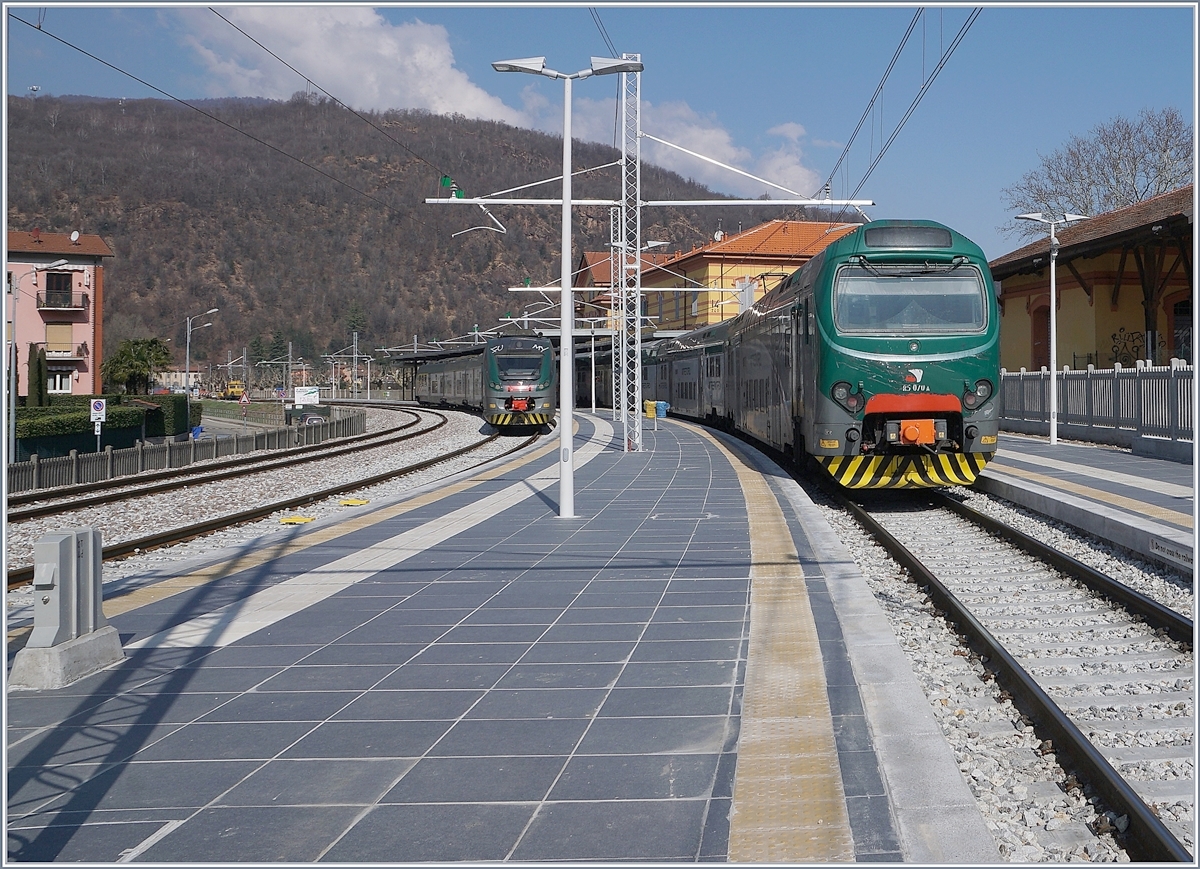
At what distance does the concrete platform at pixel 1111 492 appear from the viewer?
1079 centimetres

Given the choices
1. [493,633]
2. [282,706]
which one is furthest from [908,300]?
[282,706]

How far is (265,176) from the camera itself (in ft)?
521

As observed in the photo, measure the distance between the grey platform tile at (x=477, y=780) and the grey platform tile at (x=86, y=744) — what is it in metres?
1.48

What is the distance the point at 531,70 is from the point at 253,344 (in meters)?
129

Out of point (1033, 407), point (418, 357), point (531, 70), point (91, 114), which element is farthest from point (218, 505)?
point (91, 114)

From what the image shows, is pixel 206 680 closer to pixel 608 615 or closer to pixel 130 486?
pixel 608 615

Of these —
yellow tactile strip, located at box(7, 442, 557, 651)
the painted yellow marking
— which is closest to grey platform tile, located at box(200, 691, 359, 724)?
yellow tactile strip, located at box(7, 442, 557, 651)

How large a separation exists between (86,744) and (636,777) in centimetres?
274

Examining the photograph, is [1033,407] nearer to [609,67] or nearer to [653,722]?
[609,67]

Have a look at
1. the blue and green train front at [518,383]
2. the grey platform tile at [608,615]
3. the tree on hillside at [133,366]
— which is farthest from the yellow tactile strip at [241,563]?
the tree on hillside at [133,366]

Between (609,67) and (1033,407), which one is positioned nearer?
(609,67)

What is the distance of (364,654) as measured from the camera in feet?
23.1

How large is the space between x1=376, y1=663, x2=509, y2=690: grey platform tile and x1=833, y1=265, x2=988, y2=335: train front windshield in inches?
364

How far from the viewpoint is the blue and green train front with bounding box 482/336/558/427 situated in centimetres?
3644
